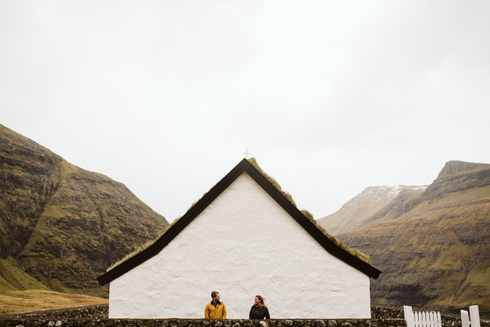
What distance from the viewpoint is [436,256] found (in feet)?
291

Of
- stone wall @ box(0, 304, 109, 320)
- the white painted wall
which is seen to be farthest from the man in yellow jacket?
stone wall @ box(0, 304, 109, 320)

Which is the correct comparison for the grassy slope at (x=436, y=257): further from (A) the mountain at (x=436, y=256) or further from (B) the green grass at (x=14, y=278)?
(B) the green grass at (x=14, y=278)

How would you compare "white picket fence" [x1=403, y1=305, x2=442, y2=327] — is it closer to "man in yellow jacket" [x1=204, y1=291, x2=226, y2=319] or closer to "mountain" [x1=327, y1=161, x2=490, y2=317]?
"man in yellow jacket" [x1=204, y1=291, x2=226, y2=319]

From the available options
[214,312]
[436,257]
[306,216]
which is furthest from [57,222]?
[436,257]

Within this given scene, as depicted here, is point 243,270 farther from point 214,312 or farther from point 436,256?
point 436,256

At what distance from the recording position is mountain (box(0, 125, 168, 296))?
59281mm

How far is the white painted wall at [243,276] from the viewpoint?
32.3 feet

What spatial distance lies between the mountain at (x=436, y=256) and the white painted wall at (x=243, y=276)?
70515 millimetres

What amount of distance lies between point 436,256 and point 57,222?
3356 inches

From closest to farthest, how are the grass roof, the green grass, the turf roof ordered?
1. the turf roof
2. the grass roof
3. the green grass

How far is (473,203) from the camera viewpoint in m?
103

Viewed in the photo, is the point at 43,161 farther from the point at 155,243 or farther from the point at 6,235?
the point at 155,243

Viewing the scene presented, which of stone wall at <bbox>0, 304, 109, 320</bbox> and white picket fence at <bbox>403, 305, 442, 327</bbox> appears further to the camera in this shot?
stone wall at <bbox>0, 304, 109, 320</bbox>

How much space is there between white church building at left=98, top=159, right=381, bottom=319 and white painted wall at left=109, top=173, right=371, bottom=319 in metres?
0.03
